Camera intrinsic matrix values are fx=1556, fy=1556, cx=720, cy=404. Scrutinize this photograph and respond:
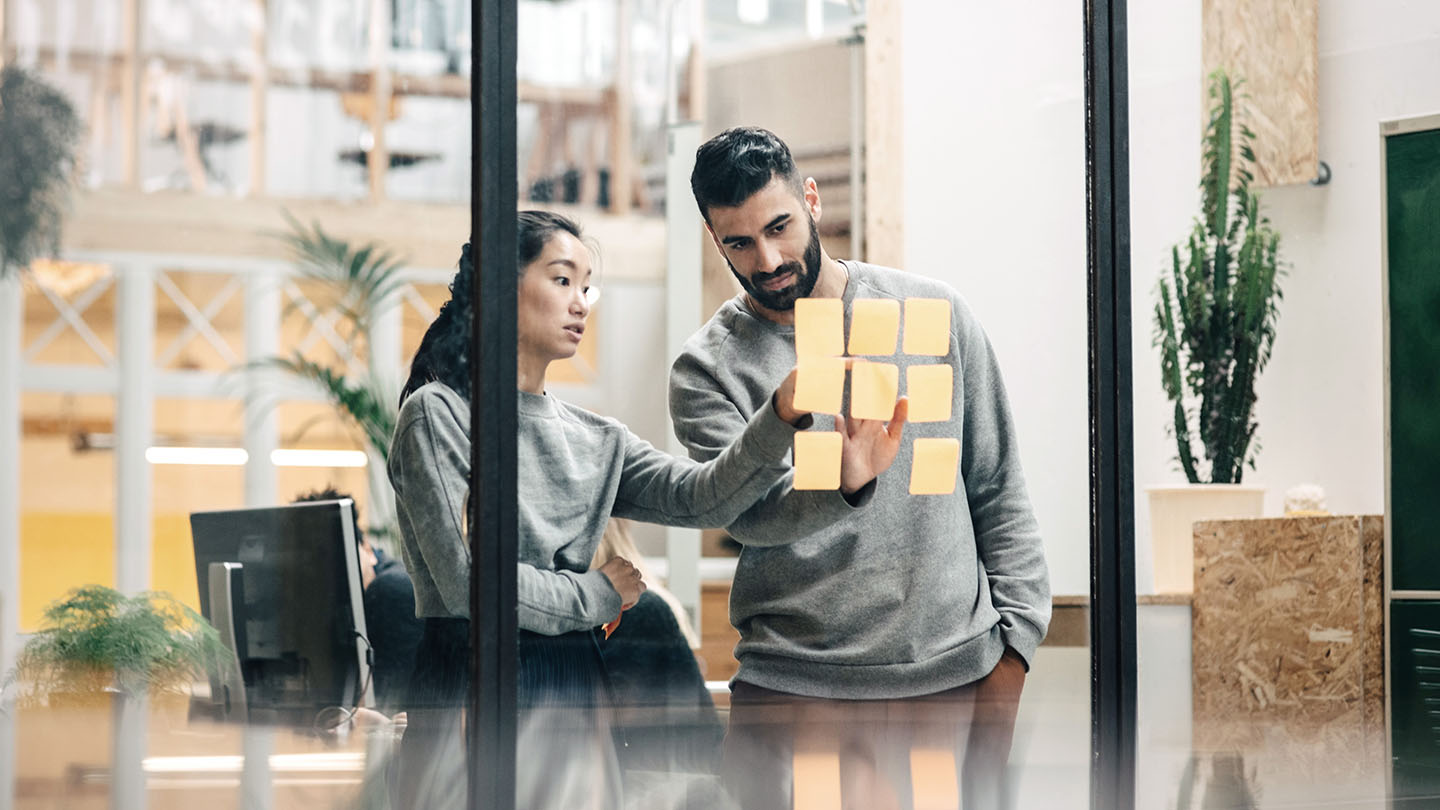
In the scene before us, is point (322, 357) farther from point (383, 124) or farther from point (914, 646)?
point (914, 646)

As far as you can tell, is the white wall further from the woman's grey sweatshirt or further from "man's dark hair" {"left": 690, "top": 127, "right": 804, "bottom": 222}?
the woman's grey sweatshirt

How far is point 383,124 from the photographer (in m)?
2.96

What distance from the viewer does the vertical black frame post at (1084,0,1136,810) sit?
3.26 metres

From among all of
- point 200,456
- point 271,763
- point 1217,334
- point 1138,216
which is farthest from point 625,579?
point 1217,334

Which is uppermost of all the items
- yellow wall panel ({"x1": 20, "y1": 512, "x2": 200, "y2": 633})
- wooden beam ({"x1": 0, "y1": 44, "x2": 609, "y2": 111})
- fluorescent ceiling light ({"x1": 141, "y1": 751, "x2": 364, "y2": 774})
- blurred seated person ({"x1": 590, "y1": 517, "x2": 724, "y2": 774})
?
wooden beam ({"x1": 0, "y1": 44, "x2": 609, "y2": 111})

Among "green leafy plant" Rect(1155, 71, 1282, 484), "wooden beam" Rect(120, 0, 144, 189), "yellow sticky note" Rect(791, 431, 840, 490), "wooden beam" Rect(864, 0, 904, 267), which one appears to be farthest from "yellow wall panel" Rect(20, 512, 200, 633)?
"green leafy plant" Rect(1155, 71, 1282, 484)

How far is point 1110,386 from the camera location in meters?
3.29

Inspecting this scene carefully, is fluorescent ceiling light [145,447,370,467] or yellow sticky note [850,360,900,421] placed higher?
yellow sticky note [850,360,900,421]

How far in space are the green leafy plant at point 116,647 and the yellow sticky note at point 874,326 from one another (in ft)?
A: 4.35

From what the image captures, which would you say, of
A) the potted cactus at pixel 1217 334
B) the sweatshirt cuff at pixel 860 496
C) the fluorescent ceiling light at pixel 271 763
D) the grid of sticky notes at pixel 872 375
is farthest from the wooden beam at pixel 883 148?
the fluorescent ceiling light at pixel 271 763

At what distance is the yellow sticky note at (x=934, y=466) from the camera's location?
122 inches

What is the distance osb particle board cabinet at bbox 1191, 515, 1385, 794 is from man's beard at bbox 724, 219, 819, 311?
1099mm

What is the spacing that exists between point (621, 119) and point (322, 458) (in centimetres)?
87

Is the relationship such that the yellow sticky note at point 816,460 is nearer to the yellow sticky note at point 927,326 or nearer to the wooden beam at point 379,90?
the yellow sticky note at point 927,326
